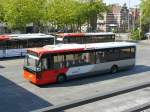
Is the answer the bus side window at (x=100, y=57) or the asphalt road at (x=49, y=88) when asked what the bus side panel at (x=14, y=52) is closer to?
the asphalt road at (x=49, y=88)

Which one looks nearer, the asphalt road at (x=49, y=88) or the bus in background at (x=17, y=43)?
the asphalt road at (x=49, y=88)

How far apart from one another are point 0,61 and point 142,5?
45802 millimetres

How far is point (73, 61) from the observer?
21891mm

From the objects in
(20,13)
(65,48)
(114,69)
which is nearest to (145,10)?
(20,13)

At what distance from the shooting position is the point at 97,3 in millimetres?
61906

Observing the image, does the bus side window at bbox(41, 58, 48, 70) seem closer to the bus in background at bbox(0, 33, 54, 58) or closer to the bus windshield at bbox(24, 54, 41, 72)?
the bus windshield at bbox(24, 54, 41, 72)

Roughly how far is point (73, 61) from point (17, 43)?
520 inches

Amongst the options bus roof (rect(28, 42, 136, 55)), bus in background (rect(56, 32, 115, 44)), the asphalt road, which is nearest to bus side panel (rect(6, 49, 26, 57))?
the asphalt road

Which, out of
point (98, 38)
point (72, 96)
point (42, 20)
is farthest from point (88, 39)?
point (72, 96)

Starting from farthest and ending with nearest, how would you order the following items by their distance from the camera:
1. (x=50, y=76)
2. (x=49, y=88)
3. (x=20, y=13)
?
(x=20, y=13) → (x=50, y=76) → (x=49, y=88)

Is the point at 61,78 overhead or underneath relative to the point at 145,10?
underneath

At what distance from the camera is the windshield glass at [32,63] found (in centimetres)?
2005

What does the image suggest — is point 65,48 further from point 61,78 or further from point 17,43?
point 17,43

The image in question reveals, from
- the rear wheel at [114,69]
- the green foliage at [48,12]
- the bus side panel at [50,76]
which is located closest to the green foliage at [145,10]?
the green foliage at [48,12]
